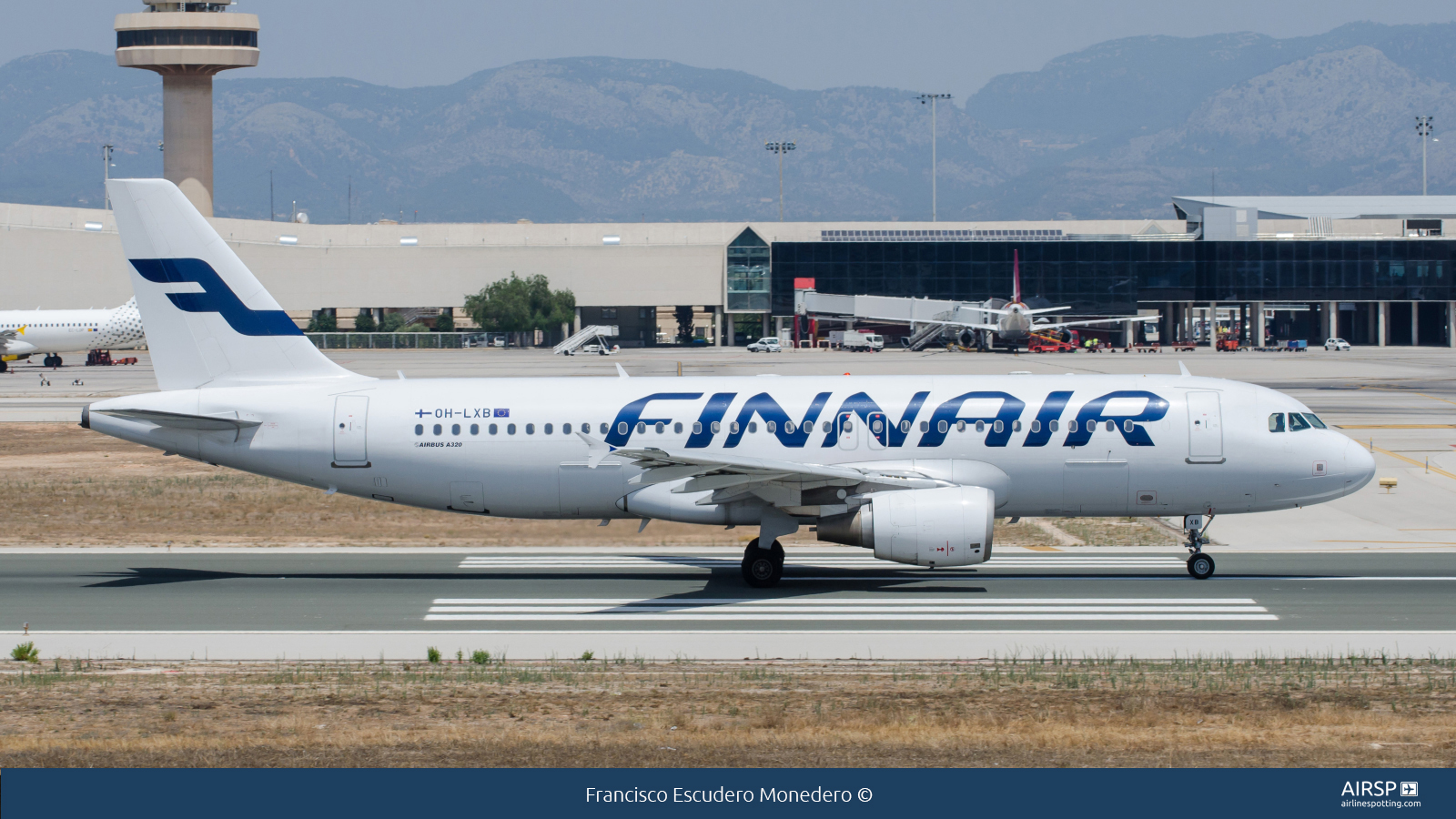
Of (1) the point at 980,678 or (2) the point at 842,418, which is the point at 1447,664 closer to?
(1) the point at 980,678

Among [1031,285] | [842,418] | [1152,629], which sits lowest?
[1152,629]

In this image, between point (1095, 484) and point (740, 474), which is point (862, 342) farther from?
point (740, 474)

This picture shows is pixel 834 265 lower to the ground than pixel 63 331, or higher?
higher

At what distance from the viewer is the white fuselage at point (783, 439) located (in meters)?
29.5

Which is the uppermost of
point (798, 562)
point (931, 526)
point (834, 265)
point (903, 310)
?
point (834, 265)

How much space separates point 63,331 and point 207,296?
99.0 meters

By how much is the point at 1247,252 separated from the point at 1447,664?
165038mm

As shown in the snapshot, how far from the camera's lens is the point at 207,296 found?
31.4 meters

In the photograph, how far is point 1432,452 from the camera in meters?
55.7

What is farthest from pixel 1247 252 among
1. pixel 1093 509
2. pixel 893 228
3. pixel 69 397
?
pixel 1093 509

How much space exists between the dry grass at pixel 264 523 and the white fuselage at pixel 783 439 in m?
2.92

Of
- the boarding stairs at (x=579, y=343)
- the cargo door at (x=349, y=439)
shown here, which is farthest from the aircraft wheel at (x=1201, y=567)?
the boarding stairs at (x=579, y=343)

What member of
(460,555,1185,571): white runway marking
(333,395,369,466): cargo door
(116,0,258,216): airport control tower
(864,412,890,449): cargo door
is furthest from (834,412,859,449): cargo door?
(116,0,258,216): airport control tower

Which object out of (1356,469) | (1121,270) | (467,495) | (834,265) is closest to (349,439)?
(467,495)
